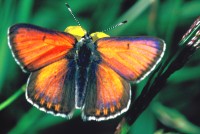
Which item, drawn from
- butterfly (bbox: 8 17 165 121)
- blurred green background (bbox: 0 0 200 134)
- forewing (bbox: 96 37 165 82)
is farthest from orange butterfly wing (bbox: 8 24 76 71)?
blurred green background (bbox: 0 0 200 134)

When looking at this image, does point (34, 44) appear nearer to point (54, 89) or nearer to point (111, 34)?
point (54, 89)

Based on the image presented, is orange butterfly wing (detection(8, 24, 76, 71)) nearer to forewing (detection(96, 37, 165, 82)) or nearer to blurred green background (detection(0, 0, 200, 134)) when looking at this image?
forewing (detection(96, 37, 165, 82))

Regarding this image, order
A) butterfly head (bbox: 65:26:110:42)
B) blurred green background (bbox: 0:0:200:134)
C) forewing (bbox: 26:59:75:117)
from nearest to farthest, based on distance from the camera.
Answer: forewing (bbox: 26:59:75:117), butterfly head (bbox: 65:26:110:42), blurred green background (bbox: 0:0:200:134)

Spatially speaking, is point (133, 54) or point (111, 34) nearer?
point (133, 54)

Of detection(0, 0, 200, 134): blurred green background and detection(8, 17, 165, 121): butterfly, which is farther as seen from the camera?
detection(0, 0, 200, 134): blurred green background

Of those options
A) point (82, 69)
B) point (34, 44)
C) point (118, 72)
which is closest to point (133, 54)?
point (118, 72)

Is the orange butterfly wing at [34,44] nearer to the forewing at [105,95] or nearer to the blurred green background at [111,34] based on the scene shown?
the forewing at [105,95]

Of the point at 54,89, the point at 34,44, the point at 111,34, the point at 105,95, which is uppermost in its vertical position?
the point at 34,44
